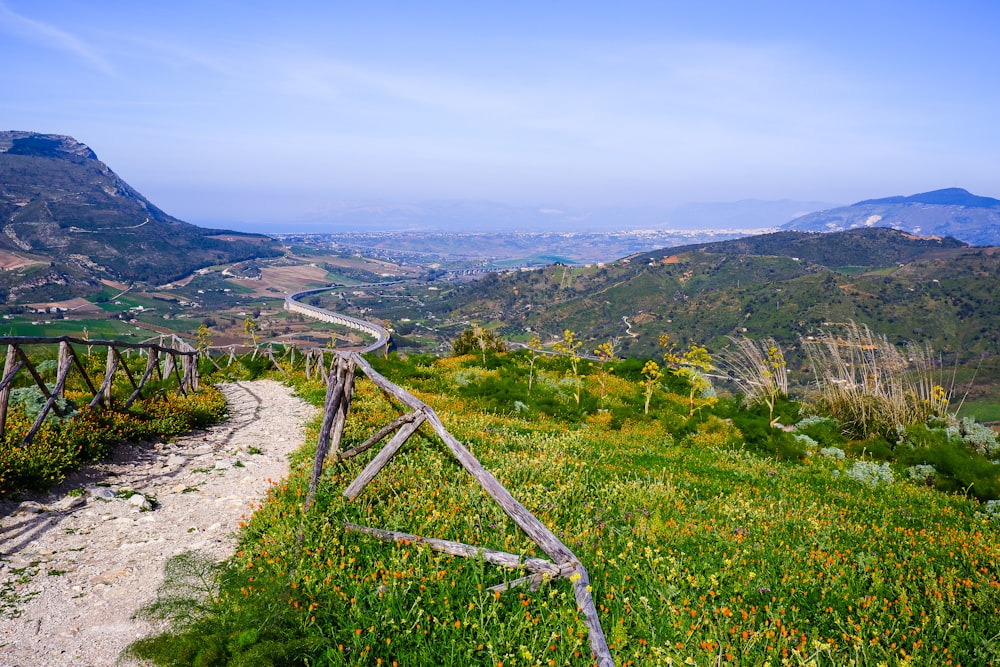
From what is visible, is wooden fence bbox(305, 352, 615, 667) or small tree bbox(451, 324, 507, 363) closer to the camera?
wooden fence bbox(305, 352, 615, 667)

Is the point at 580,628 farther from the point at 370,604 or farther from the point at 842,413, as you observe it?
the point at 842,413

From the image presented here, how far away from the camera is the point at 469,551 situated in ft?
22.3

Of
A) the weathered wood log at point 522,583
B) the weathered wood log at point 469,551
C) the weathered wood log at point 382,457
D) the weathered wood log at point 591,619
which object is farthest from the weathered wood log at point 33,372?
the weathered wood log at point 591,619

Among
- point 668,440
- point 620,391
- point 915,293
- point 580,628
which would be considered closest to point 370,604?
point 580,628

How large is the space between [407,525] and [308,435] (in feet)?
24.6

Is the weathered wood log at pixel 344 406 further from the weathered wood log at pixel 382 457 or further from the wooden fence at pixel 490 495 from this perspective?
the weathered wood log at pixel 382 457

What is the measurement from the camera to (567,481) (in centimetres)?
1078

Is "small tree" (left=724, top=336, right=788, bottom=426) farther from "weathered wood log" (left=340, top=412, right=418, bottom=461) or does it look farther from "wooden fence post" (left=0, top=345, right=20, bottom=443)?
"wooden fence post" (left=0, top=345, right=20, bottom=443)

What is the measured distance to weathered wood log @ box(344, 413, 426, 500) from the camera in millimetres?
7910

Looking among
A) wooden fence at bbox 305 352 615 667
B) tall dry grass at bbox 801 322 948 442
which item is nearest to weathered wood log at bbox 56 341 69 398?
wooden fence at bbox 305 352 615 667

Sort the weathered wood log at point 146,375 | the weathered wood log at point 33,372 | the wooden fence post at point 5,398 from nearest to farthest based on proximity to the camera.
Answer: the wooden fence post at point 5,398 < the weathered wood log at point 33,372 < the weathered wood log at point 146,375

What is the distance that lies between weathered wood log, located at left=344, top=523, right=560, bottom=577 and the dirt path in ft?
7.84

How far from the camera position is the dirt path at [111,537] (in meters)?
5.73

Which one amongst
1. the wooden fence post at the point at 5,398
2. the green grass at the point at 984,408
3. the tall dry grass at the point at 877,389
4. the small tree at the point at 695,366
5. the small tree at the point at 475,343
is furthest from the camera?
the green grass at the point at 984,408
